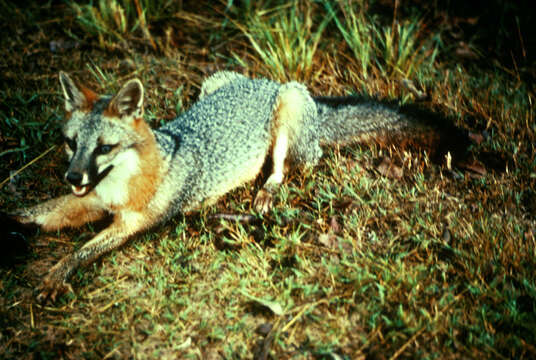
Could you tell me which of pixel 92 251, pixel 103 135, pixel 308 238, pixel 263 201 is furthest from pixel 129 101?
pixel 308 238

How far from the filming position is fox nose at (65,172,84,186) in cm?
270

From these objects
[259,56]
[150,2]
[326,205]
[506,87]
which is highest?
[150,2]

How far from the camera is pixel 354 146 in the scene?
4.04 metres

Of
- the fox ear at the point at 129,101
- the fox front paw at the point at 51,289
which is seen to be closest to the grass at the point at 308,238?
the fox front paw at the point at 51,289

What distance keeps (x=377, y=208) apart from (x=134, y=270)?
75.8 inches

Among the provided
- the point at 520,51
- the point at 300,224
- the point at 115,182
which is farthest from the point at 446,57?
the point at 115,182

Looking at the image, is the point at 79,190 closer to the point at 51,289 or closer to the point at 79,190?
the point at 79,190

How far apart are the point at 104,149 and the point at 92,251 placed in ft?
2.49

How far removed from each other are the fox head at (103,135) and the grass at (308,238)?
0.59m

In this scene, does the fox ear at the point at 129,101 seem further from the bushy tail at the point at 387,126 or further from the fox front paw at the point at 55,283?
the bushy tail at the point at 387,126

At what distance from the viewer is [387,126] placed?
152 inches

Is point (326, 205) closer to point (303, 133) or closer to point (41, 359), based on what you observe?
point (303, 133)

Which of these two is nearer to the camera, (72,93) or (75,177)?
(75,177)

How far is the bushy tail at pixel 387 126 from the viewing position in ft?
12.1
